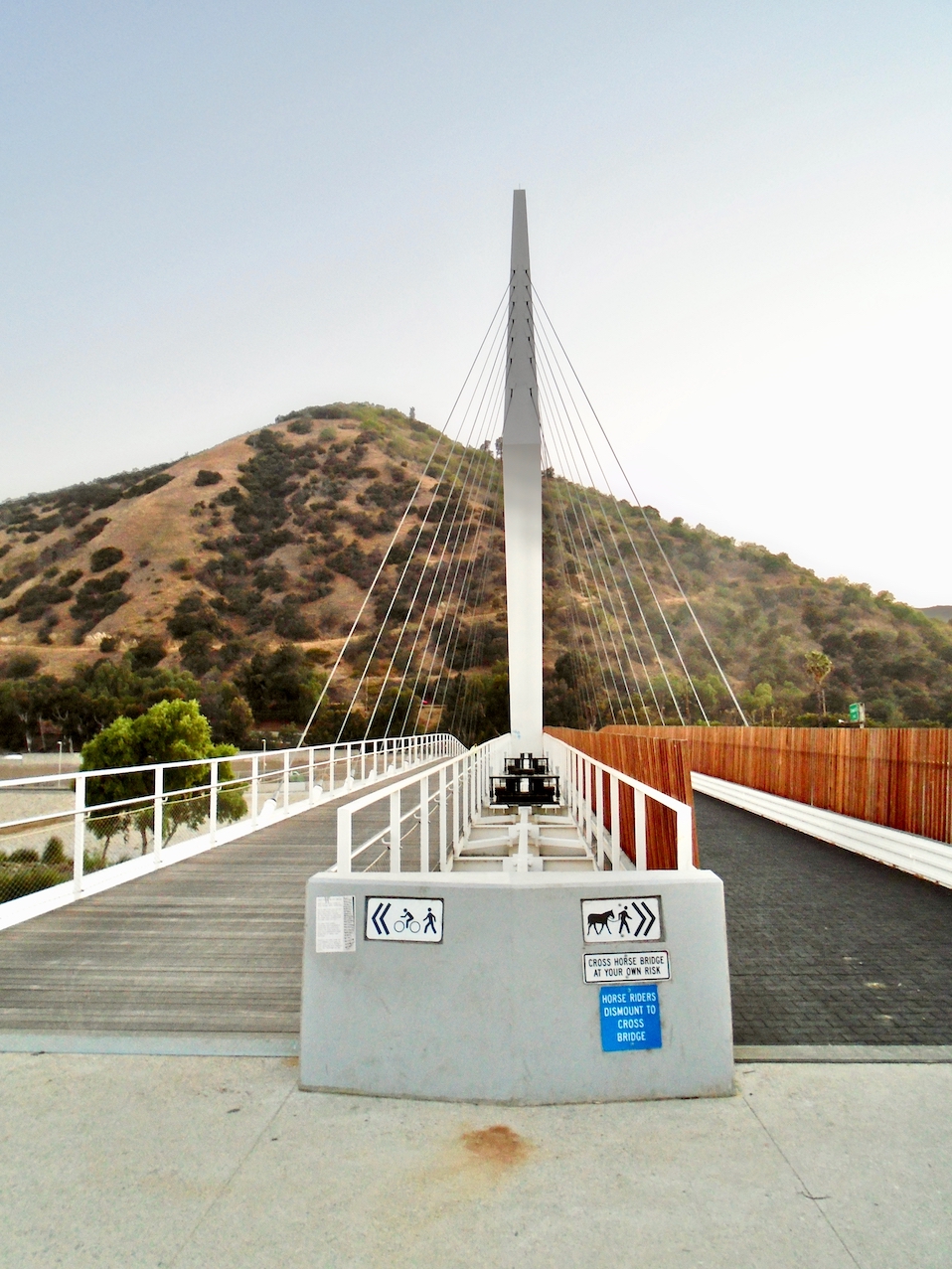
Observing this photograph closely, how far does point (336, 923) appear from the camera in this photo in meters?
4.12

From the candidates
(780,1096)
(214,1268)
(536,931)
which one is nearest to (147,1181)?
(214,1268)

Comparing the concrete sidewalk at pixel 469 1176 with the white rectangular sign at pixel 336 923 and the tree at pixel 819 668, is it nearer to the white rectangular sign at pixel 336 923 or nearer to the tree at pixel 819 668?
the white rectangular sign at pixel 336 923

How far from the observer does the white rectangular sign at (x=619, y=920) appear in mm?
4043

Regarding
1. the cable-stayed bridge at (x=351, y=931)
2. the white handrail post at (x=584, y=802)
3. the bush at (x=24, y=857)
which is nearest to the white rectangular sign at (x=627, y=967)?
the cable-stayed bridge at (x=351, y=931)

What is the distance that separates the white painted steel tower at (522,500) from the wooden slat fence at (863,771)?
10788 mm

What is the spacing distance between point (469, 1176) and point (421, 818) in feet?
15.4

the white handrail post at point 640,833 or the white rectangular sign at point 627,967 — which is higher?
the white handrail post at point 640,833

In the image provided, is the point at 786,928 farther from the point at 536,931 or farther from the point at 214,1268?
the point at 214,1268

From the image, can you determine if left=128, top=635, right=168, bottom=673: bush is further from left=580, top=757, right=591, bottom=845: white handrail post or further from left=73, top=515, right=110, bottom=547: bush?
left=580, top=757, right=591, bottom=845: white handrail post

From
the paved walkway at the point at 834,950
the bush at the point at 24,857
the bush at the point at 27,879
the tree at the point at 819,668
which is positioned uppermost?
the tree at the point at 819,668

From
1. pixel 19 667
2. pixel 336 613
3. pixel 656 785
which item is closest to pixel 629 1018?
pixel 656 785

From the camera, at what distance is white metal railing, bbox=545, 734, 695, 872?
179 inches

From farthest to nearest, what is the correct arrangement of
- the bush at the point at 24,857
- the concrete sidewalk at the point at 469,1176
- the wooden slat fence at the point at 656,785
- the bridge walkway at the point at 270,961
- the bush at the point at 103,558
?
the bush at the point at 103,558 → the bush at the point at 24,857 → the wooden slat fence at the point at 656,785 → the bridge walkway at the point at 270,961 → the concrete sidewalk at the point at 469,1176

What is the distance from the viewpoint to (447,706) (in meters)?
68.0
